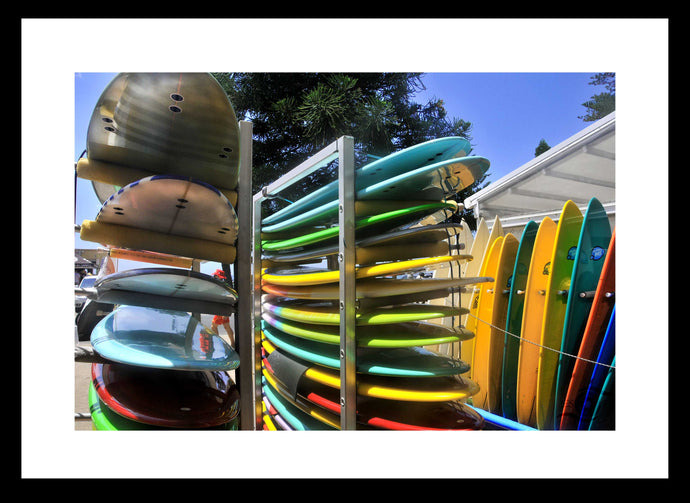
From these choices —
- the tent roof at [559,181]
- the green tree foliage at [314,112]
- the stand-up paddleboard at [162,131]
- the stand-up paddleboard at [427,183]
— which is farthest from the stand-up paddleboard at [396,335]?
the green tree foliage at [314,112]

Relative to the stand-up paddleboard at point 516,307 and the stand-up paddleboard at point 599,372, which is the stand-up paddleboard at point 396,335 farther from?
the stand-up paddleboard at point 516,307

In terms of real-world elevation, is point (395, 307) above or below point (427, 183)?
below

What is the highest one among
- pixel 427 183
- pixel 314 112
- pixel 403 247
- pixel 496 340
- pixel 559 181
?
pixel 314 112

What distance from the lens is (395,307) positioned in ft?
4.49

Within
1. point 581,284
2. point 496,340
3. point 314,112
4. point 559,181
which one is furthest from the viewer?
point 314,112

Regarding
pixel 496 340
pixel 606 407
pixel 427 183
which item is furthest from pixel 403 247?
pixel 496 340

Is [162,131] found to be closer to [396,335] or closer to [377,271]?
[377,271]

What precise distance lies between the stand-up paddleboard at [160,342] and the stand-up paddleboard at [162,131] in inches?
20.2

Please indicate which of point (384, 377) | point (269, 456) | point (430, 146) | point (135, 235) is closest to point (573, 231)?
point (430, 146)

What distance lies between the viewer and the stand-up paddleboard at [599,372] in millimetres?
1591

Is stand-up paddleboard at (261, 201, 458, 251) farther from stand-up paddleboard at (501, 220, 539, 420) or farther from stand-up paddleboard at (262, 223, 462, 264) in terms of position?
stand-up paddleboard at (501, 220, 539, 420)

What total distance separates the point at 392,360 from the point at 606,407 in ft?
3.37
